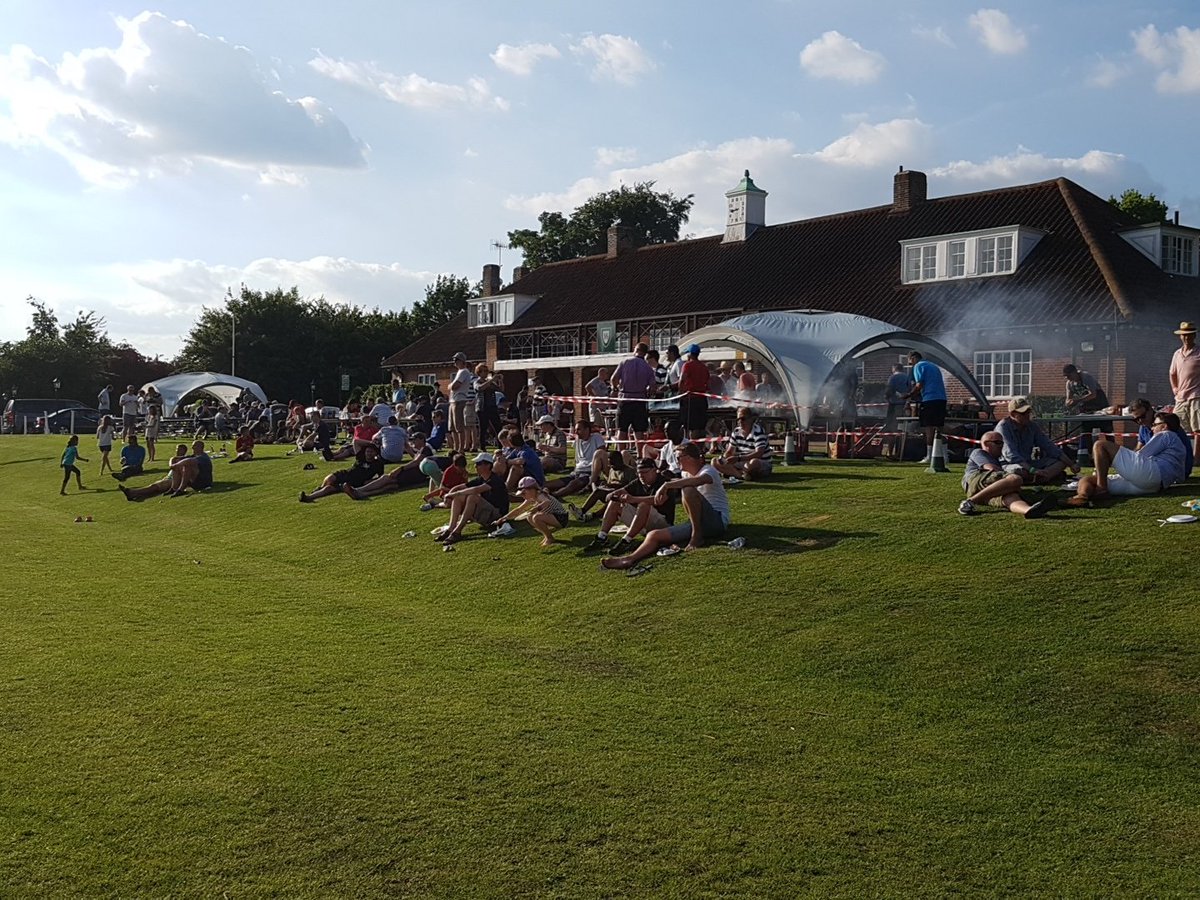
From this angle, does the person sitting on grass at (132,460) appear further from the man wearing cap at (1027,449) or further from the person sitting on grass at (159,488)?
the man wearing cap at (1027,449)

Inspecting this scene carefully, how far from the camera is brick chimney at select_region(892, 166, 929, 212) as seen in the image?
132 ft

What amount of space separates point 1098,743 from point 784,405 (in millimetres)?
15279

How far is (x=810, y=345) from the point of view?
23.8m

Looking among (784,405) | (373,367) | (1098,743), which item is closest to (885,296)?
(784,405)

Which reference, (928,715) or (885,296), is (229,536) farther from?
(885,296)

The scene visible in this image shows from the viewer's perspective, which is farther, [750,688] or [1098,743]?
[750,688]

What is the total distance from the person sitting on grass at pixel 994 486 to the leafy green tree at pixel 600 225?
60.3 m

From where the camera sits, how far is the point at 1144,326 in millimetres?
30750

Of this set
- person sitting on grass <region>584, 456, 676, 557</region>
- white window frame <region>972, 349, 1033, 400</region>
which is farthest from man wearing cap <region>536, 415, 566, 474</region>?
white window frame <region>972, 349, 1033, 400</region>

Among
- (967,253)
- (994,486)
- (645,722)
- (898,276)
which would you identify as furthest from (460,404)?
(898,276)

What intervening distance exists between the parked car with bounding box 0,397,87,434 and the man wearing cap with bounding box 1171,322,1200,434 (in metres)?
48.1

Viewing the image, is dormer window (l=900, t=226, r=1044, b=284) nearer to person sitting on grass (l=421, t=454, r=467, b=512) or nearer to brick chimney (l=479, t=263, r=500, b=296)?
person sitting on grass (l=421, t=454, r=467, b=512)

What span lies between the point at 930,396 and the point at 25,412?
50.5 meters

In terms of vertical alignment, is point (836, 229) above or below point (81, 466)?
above
